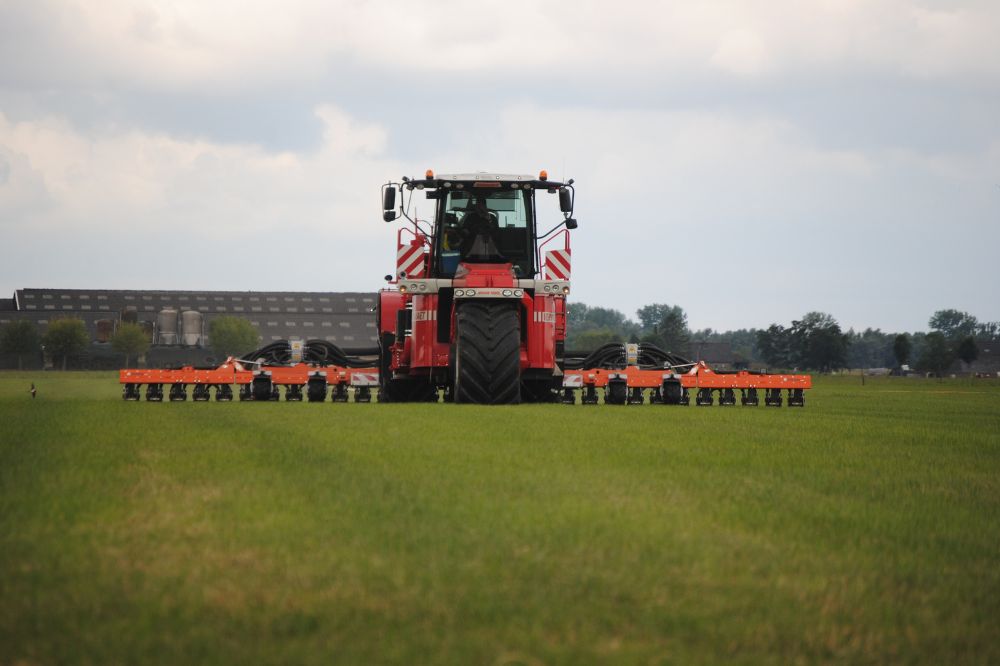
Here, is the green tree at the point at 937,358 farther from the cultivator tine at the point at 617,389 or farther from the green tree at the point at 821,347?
the cultivator tine at the point at 617,389

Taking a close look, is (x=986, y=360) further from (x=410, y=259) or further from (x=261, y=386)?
(x=410, y=259)

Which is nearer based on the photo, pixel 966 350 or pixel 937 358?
Result: pixel 937 358

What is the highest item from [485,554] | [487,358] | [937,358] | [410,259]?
[937,358]

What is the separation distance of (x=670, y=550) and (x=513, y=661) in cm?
191

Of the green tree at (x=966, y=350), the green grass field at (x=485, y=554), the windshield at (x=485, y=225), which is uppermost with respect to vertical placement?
the green tree at (x=966, y=350)

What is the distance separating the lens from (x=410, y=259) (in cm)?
1998

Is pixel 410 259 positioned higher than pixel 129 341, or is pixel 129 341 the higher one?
pixel 129 341

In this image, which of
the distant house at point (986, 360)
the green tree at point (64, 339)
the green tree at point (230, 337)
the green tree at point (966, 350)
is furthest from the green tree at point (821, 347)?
the green tree at point (64, 339)

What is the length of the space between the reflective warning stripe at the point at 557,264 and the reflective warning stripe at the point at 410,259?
84.7 inches

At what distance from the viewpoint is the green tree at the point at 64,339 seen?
361 feet

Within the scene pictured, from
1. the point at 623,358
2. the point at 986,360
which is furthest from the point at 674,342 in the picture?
→ the point at 623,358

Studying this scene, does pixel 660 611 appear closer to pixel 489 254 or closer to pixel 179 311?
pixel 489 254

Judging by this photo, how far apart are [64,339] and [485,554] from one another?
112083 millimetres

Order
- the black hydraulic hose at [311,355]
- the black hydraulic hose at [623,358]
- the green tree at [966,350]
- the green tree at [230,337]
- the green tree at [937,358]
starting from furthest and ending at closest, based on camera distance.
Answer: the green tree at [966,350] → the green tree at [937,358] → the green tree at [230,337] → the black hydraulic hose at [311,355] → the black hydraulic hose at [623,358]
